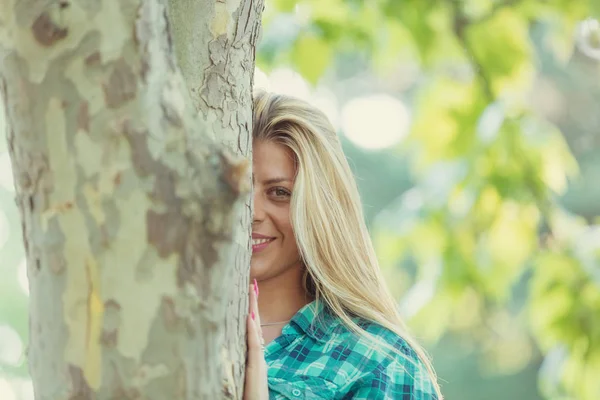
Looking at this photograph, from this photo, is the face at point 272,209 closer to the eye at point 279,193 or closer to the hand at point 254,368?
the eye at point 279,193

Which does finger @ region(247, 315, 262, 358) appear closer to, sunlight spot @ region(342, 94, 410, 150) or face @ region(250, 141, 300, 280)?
face @ region(250, 141, 300, 280)

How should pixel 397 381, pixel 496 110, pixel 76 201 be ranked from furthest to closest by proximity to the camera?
pixel 496 110
pixel 397 381
pixel 76 201

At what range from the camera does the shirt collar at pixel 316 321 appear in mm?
1734

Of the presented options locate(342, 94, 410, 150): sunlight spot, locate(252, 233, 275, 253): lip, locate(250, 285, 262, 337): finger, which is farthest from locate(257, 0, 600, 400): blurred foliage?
locate(342, 94, 410, 150): sunlight spot

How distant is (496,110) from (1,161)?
630 cm

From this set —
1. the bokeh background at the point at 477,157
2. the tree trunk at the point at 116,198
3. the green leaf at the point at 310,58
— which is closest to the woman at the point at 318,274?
the green leaf at the point at 310,58

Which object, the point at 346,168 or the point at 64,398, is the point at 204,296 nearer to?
the point at 64,398

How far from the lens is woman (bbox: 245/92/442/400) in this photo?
5.42 ft

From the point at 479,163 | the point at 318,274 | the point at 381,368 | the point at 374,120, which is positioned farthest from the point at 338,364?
the point at 374,120

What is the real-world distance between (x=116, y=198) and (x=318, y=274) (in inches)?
40.9

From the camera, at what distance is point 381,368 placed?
1645 millimetres

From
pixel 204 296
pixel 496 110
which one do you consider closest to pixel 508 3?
pixel 496 110

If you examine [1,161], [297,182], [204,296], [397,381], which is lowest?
[397,381]

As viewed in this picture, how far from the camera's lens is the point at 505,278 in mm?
2488
